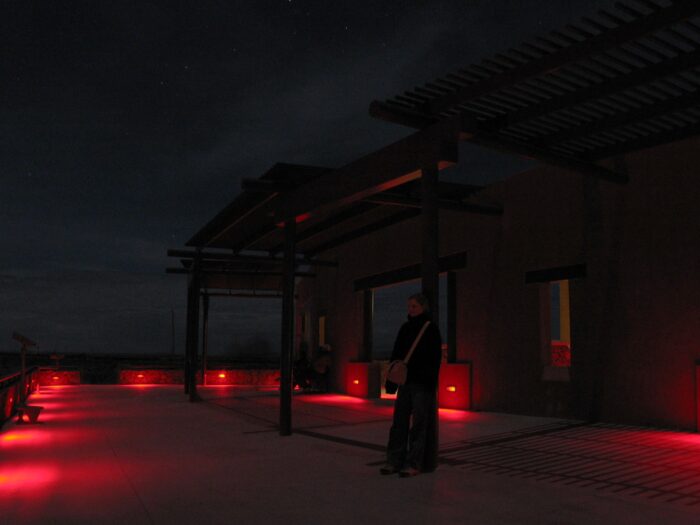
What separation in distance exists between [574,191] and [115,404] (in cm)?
904

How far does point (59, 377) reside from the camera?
20.5m

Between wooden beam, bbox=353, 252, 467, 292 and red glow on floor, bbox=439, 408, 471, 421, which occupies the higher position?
wooden beam, bbox=353, 252, 467, 292

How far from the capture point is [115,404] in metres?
12.3

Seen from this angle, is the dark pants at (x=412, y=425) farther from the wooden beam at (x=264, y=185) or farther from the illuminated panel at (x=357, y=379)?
the illuminated panel at (x=357, y=379)

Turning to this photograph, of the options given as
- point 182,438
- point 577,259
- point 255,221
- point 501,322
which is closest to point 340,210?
point 255,221

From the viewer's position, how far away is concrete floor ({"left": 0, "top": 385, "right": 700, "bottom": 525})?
3.71 m

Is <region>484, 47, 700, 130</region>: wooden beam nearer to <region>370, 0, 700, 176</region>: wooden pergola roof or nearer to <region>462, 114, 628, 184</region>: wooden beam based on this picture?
<region>370, 0, 700, 176</region>: wooden pergola roof

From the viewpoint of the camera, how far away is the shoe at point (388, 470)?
4.91 metres

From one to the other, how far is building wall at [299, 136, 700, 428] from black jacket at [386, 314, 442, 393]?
4.37 metres

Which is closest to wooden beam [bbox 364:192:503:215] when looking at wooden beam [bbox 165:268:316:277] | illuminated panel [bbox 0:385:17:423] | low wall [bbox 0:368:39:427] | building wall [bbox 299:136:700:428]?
building wall [bbox 299:136:700:428]

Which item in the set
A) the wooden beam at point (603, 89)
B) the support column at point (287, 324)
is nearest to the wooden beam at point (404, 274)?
the support column at point (287, 324)

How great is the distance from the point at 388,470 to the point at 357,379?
9829 millimetres

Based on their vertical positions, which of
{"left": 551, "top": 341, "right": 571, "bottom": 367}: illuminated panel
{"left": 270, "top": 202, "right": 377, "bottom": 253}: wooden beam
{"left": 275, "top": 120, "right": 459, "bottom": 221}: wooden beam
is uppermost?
{"left": 270, "top": 202, "right": 377, "bottom": 253}: wooden beam

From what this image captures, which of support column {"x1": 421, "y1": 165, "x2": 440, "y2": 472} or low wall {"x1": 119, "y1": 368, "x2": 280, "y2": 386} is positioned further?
low wall {"x1": 119, "y1": 368, "x2": 280, "y2": 386}
